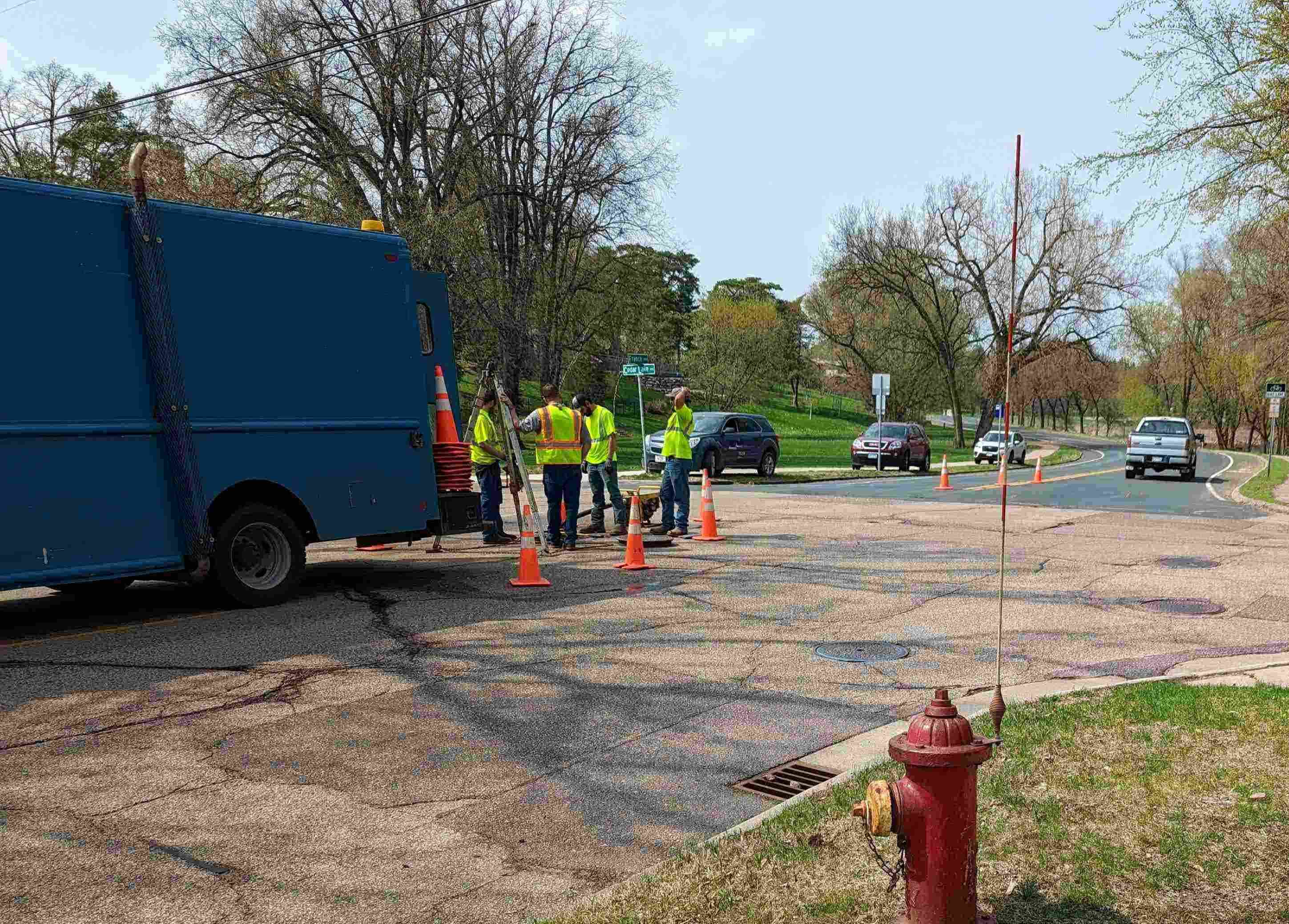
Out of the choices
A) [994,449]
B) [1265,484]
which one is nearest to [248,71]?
[1265,484]

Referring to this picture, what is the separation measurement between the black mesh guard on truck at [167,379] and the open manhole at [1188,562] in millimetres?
9462

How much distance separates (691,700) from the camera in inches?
235

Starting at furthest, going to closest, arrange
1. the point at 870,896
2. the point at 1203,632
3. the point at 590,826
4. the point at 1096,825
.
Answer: the point at 1203,632 < the point at 590,826 < the point at 1096,825 < the point at 870,896

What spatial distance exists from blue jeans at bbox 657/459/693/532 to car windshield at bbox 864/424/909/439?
21544mm

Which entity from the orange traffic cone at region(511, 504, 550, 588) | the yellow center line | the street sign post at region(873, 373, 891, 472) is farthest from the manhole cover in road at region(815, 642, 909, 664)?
the street sign post at region(873, 373, 891, 472)

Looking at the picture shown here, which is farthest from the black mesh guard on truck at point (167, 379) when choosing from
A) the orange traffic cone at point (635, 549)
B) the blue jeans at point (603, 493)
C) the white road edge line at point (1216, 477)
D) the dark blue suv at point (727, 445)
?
the white road edge line at point (1216, 477)

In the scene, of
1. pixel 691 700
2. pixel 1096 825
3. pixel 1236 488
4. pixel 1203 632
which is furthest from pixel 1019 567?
pixel 1236 488

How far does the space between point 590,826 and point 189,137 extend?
30613 millimetres

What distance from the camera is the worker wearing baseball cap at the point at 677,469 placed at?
45.4 ft

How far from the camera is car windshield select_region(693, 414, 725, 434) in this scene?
89.7 feet

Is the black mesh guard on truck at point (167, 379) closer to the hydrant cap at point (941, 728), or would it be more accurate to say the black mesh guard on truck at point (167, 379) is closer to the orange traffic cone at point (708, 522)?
the hydrant cap at point (941, 728)

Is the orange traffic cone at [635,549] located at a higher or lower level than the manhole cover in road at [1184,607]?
higher

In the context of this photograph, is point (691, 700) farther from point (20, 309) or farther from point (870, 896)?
point (20, 309)

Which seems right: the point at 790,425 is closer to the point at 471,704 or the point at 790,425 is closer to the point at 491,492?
the point at 491,492
